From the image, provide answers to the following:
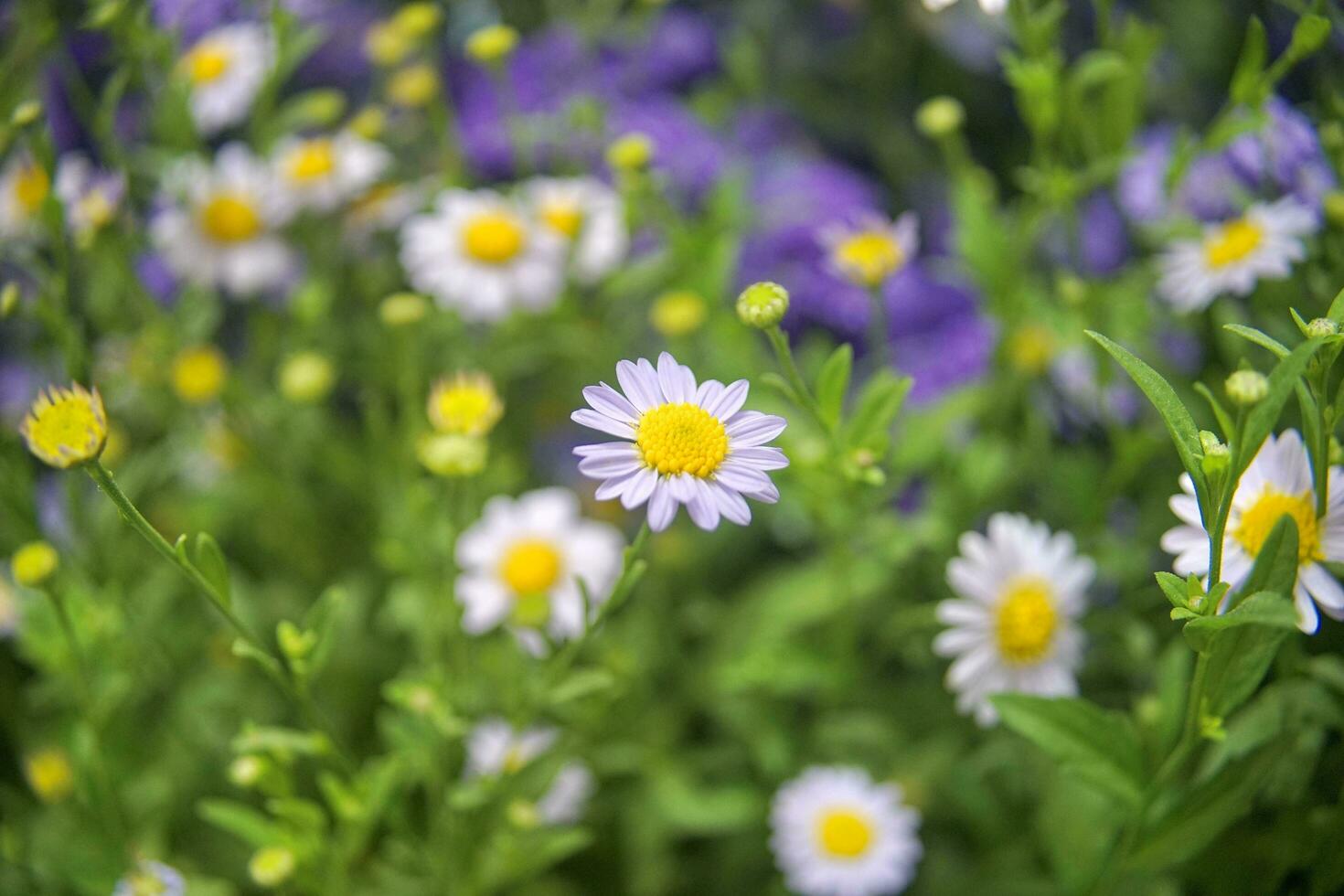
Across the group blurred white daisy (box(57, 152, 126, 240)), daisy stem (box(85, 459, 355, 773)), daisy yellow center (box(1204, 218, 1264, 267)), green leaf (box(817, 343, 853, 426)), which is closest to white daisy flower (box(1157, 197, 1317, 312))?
daisy yellow center (box(1204, 218, 1264, 267))

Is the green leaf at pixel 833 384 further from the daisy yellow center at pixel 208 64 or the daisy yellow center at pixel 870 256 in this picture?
the daisy yellow center at pixel 208 64

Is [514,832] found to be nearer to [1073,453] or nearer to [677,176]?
[1073,453]

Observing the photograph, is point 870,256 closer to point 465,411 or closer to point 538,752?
point 465,411

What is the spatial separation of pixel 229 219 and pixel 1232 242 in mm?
882

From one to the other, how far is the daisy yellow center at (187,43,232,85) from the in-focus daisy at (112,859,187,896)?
2.52ft

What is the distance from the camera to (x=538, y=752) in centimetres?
79

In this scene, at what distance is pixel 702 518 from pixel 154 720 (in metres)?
0.72

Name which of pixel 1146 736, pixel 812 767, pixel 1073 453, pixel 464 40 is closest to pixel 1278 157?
pixel 1073 453

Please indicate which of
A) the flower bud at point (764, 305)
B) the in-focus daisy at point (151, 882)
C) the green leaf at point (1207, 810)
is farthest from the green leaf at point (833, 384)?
the in-focus daisy at point (151, 882)

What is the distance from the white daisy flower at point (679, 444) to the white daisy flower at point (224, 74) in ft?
2.47

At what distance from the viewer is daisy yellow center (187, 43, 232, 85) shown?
3.54 ft

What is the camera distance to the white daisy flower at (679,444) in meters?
0.44

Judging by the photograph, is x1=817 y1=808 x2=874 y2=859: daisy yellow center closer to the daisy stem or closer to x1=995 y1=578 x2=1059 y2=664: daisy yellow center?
x1=995 y1=578 x2=1059 y2=664: daisy yellow center

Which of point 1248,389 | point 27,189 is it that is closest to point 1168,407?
point 1248,389
